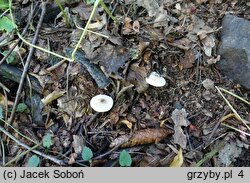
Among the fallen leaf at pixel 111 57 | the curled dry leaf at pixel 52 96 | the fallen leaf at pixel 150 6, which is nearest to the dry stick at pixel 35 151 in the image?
the curled dry leaf at pixel 52 96

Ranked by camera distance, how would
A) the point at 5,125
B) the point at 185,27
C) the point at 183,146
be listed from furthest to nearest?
1. the point at 185,27
2. the point at 5,125
3. the point at 183,146

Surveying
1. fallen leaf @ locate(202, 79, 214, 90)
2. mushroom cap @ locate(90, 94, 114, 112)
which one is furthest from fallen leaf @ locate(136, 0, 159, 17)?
mushroom cap @ locate(90, 94, 114, 112)

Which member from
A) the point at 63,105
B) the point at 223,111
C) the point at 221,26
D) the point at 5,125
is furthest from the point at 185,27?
the point at 5,125

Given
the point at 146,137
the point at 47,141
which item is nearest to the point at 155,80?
the point at 146,137

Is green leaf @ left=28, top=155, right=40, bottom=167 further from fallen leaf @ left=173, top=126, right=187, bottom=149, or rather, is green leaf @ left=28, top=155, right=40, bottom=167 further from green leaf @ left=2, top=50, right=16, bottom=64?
fallen leaf @ left=173, top=126, right=187, bottom=149

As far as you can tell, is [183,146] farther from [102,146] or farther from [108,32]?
[108,32]

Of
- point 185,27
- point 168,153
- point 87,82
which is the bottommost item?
point 168,153
